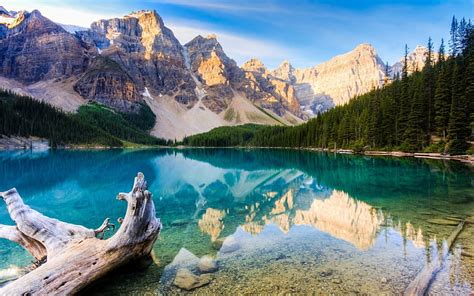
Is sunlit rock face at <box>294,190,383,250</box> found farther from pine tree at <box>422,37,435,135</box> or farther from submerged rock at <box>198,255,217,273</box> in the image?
pine tree at <box>422,37,435,135</box>

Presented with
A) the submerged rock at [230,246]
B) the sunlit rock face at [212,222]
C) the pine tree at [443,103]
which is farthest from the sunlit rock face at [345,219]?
the pine tree at [443,103]

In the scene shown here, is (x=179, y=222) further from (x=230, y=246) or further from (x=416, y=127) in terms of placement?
(x=416, y=127)

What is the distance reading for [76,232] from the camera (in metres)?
10.1

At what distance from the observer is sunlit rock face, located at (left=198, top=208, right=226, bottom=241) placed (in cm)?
1647

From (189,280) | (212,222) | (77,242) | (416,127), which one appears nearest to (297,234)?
(212,222)

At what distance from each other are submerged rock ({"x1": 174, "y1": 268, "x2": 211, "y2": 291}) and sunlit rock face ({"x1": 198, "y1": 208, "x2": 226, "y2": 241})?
179 inches

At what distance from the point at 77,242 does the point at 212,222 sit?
33.2ft

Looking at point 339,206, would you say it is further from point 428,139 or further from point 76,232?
point 428,139

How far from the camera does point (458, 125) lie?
54.5 m

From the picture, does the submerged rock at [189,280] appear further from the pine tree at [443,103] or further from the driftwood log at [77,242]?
the pine tree at [443,103]

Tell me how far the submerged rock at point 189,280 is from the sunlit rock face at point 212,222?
4.55 m

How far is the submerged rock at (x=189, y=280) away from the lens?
9.74 m

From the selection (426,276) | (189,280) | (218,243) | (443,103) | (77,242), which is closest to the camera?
(77,242)

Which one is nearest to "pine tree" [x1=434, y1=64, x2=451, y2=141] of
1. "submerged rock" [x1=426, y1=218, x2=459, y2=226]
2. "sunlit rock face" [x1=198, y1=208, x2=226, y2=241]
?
"submerged rock" [x1=426, y1=218, x2=459, y2=226]
